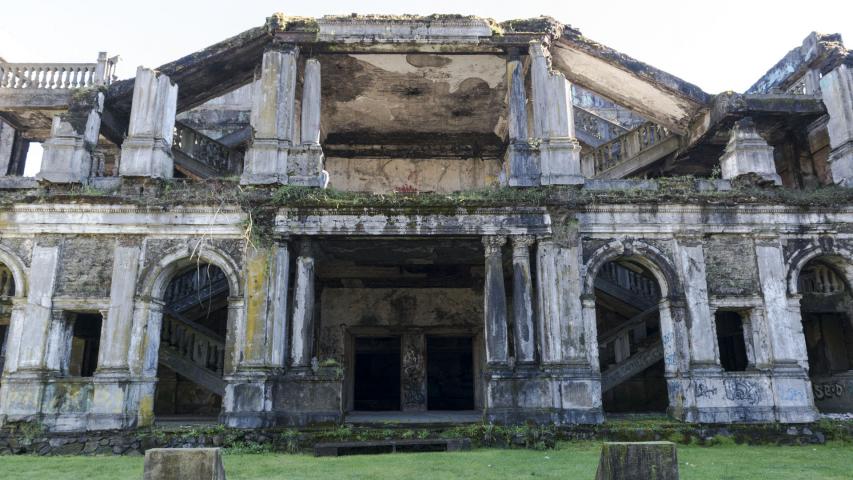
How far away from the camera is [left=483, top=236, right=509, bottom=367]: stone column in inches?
483

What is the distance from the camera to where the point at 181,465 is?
525 centimetres

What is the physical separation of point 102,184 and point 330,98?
19.7 ft

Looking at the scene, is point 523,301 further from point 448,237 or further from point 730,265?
point 730,265

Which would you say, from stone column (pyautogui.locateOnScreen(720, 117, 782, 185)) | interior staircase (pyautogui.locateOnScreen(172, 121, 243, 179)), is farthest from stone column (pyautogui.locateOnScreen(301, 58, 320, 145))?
stone column (pyautogui.locateOnScreen(720, 117, 782, 185))

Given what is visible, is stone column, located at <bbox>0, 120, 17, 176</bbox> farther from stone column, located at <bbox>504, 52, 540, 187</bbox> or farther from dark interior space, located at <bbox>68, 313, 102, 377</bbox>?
stone column, located at <bbox>504, 52, 540, 187</bbox>

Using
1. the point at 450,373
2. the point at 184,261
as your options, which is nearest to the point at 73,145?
the point at 184,261

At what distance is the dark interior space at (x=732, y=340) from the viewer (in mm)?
16781

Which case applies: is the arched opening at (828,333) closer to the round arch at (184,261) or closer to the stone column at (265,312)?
the stone column at (265,312)

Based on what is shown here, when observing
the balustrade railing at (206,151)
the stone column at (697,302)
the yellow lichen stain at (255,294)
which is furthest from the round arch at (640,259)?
the balustrade railing at (206,151)

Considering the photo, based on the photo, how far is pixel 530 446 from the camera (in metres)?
11.4

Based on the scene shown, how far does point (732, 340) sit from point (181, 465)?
51.2ft

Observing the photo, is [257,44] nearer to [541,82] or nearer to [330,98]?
[330,98]

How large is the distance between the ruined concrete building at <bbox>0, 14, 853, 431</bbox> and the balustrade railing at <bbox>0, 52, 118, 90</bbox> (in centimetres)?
368

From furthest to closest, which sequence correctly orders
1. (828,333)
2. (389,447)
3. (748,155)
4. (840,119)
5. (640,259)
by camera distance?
(828,333), (840,119), (748,155), (640,259), (389,447)
